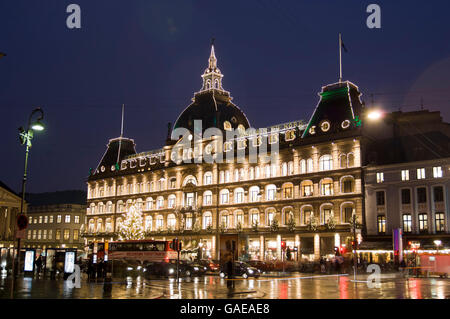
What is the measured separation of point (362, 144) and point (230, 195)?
67.3ft

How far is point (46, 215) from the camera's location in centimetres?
11669

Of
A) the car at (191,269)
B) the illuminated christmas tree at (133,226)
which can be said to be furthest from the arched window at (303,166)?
the illuminated christmas tree at (133,226)

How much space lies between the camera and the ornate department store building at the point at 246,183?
60188 mm

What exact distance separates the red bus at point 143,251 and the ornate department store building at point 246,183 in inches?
570

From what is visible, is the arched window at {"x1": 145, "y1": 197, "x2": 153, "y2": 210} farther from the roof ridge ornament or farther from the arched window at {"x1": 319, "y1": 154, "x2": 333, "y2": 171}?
the arched window at {"x1": 319, "y1": 154, "x2": 333, "y2": 171}

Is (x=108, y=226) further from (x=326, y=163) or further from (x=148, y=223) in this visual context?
(x=326, y=163)

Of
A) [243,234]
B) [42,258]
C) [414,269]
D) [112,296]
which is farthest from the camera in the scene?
[243,234]

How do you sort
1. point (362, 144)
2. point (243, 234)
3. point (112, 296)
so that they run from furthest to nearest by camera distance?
point (243, 234)
point (362, 144)
point (112, 296)

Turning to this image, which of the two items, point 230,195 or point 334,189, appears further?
point 230,195

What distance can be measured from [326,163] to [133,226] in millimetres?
31607

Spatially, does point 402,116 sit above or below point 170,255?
above

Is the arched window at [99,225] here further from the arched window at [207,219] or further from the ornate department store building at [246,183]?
the arched window at [207,219]
